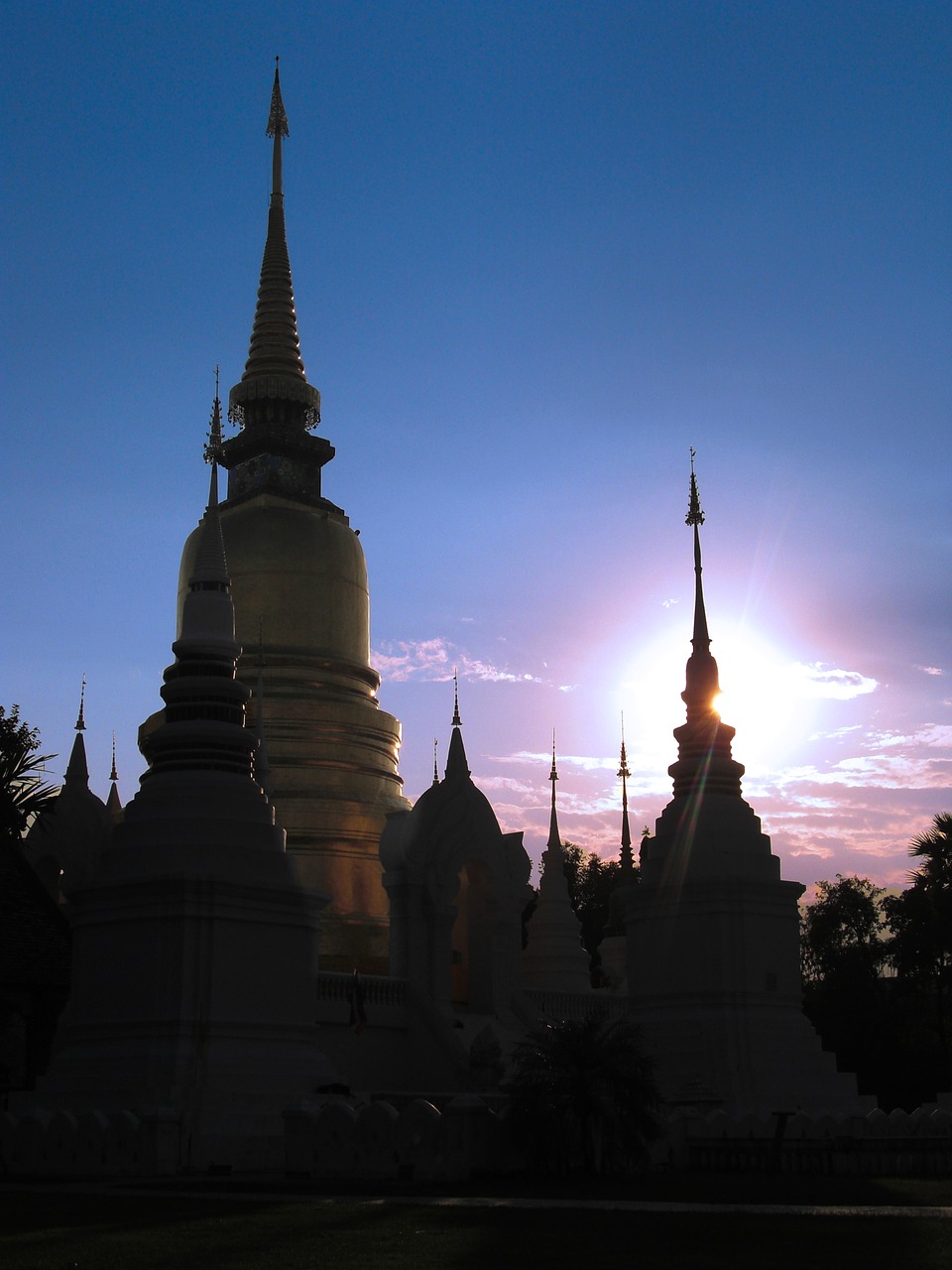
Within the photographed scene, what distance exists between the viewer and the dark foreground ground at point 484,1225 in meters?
11.7

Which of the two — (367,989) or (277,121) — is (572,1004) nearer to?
(367,989)

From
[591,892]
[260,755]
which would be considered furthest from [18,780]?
[591,892]

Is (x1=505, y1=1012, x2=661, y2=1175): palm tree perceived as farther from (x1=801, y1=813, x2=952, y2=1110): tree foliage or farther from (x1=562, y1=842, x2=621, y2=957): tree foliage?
(x1=562, y1=842, x2=621, y2=957): tree foliage

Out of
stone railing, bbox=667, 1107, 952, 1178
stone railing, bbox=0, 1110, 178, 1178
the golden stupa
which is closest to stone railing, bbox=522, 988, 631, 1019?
the golden stupa

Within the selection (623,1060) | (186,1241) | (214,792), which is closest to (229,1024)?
(214,792)

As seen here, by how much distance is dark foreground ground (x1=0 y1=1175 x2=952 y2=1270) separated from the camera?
11695mm

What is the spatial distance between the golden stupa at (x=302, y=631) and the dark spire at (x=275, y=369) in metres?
0.04

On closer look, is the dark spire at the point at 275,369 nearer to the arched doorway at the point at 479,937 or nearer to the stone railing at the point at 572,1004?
the arched doorway at the point at 479,937

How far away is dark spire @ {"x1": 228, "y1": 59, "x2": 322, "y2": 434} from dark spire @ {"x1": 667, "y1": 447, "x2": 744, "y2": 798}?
1431 cm

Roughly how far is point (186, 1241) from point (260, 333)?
35066mm

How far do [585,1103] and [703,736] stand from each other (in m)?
15.1

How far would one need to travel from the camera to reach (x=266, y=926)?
25969mm

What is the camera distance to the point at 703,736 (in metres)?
34.1

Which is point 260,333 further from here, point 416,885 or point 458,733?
point 416,885
